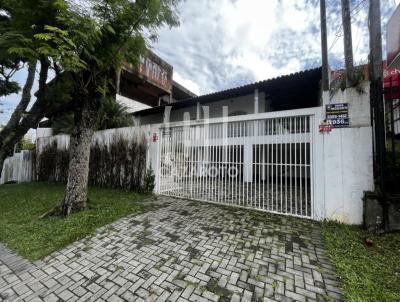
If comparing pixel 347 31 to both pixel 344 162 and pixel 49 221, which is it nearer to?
pixel 344 162

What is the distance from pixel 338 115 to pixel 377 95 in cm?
68

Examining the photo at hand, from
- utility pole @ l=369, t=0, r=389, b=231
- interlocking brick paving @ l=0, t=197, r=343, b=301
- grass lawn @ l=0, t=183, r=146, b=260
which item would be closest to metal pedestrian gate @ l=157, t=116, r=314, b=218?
utility pole @ l=369, t=0, r=389, b=231

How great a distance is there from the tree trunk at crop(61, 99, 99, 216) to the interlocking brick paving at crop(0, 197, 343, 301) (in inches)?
59.0

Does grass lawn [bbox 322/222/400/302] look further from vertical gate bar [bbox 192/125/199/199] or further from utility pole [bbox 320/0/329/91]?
utility pole [bbox 320/0/329/91]

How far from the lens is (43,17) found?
4617 millimetres

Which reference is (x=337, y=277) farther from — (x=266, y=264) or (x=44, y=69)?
(x=44, y=69)

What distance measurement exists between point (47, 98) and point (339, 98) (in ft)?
33.7

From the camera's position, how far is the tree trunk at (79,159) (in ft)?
15.7

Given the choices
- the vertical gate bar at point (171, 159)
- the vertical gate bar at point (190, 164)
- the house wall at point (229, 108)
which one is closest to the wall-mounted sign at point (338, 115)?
the vertical gate bar at point (190, 164)

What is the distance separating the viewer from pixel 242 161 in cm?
586

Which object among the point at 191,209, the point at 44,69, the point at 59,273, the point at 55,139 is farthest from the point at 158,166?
the point at 55,139

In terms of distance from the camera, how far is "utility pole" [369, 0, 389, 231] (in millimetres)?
3446

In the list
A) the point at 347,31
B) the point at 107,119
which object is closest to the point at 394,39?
the point at 347,31

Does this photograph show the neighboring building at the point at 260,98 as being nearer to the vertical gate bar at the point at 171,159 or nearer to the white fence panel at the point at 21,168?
the vertical gate bar at the point at 171,159
